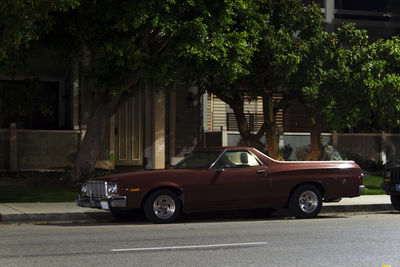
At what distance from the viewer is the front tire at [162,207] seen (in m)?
13.3

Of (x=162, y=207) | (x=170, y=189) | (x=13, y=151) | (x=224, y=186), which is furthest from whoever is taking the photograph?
(x=13, y=151)

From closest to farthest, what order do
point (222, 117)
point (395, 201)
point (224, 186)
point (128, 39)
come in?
point (224, 186)
point (395, 201)
point (128, 39)
point (222, 117)

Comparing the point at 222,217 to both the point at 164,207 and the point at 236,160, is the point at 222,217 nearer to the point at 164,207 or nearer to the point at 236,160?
the point at 236,160

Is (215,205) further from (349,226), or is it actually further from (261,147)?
(261,147)

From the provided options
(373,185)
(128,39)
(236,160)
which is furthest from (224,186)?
(373,185)

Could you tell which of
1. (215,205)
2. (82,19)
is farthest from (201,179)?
(82,19)

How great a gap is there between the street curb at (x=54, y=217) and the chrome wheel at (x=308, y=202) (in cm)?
401

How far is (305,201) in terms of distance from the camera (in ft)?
48.3

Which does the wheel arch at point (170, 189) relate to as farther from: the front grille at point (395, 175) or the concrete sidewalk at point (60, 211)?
the front grille at point (395, 175)

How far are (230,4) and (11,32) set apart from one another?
598 cm

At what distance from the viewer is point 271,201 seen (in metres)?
14.4

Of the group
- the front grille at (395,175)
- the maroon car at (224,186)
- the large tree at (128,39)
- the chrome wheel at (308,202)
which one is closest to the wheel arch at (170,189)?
the maroon car at (224,186)

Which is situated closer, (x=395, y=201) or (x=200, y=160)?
(x=200, y=160)

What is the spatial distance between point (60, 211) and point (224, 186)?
3.42m
